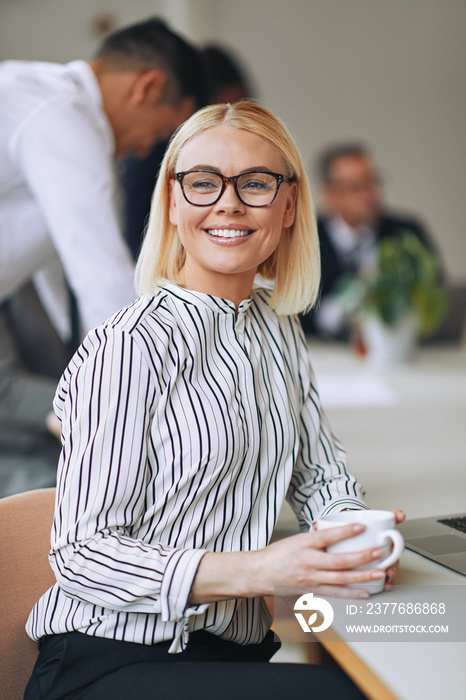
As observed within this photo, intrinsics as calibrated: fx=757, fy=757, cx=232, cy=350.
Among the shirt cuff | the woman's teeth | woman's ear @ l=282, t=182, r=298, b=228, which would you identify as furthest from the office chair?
woman's ear @ l=282, t=182, r=298, b=228

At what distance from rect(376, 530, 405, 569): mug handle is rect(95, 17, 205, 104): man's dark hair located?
156cm

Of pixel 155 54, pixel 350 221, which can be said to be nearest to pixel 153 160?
pixel 155 54

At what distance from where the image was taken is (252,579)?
35.4 inches

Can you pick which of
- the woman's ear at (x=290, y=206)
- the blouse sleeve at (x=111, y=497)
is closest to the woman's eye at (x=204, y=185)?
the woman's ear at (x=290, y=206)

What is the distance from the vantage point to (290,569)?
88 centimetres

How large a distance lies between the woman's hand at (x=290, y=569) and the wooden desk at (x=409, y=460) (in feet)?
0.24

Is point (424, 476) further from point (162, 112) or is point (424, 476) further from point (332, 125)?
point (332, 125)

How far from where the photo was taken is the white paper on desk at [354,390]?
96.5 inches

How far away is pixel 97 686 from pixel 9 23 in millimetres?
5243

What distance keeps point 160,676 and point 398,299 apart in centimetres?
225

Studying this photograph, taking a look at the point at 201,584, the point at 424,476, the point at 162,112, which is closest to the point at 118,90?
the point at 162,112

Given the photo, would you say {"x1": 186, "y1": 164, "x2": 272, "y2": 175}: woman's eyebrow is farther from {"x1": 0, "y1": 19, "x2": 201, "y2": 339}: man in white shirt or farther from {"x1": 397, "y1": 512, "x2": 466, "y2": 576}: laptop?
{"x1": 0, "y1": 19, "x2": 201, "y2": 339}: man in white shirt

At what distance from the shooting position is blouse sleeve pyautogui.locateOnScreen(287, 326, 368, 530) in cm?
120

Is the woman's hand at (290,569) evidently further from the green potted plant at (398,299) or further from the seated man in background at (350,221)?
the seated man in background at (350,221)
